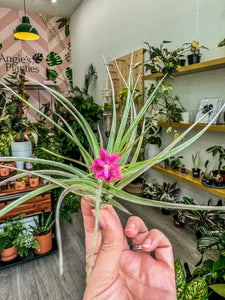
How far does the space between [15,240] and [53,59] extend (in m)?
6.04

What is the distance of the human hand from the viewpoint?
1.71 ft

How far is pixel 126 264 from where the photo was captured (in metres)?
0.64

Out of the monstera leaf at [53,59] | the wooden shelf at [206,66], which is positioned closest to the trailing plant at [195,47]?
the wooden shelf at [206,66]

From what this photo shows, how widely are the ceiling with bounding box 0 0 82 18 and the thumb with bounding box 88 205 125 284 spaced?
6.66 m

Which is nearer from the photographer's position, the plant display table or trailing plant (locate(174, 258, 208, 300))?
trailing plant (locate(174, 258, 208, 300))

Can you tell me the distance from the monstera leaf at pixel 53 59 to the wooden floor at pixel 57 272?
5.56m

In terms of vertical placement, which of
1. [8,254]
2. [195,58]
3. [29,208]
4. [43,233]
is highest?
[195,58]

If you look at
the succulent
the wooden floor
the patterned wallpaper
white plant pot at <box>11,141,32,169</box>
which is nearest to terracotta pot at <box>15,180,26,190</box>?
white plant pot at <box>11,141,32,169</box>

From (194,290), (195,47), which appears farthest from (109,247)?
(195,47)

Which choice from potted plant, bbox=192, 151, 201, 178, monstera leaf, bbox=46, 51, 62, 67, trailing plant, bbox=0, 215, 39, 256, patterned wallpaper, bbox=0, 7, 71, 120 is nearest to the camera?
trailing plant, bbox=0, 215, 39, 256

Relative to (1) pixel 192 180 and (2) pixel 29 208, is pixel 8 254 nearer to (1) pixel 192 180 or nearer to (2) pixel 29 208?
(2) pixel 29 208

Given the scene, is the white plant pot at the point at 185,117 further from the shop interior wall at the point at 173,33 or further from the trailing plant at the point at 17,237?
the trailing plant at the point at 17,237

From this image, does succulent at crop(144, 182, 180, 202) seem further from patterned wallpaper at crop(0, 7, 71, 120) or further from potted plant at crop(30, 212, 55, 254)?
patterned wallpaper at crop(0, 7, 71, 120)

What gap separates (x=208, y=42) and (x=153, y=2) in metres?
1.32
